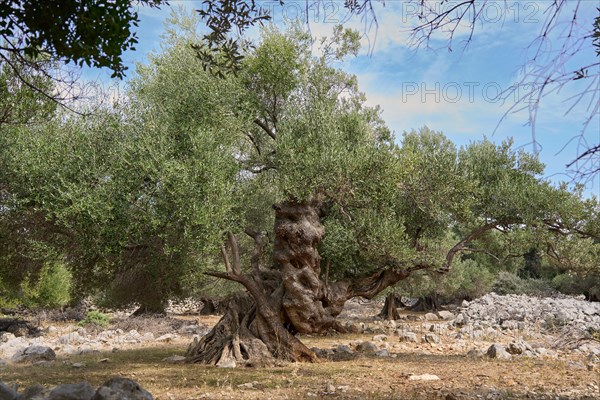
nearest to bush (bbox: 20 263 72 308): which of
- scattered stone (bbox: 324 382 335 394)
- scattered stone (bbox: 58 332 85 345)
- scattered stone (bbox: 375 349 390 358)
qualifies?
scattered stone (bbox: 58 332 85 345)

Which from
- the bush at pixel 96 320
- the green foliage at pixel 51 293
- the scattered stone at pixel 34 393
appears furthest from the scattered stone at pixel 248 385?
the green foliage at pixel 51 293

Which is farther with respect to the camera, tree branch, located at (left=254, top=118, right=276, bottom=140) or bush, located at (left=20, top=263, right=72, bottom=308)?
bush, located at (left=20, top=263, right=72, bottom=308)

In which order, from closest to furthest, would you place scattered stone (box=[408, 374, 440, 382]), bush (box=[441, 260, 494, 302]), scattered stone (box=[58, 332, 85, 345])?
scattered stone (box=[408, 374, 440, 382]) < scattered stone (box=[58, 332, 85, 345]) < bush (box=[441, 260, 494, 302])

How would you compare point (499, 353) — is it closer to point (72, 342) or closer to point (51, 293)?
point (72, 342)

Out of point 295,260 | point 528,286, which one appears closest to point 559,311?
point 295,260

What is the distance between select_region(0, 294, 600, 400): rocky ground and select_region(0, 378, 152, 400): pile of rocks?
0.12 metres

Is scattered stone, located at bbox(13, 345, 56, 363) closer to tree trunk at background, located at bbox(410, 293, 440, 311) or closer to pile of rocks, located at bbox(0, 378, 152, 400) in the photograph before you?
pile of rocks, located at bbox(0, 378, 152, 400)

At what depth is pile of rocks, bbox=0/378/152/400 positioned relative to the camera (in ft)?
18.9

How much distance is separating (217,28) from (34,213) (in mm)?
7614

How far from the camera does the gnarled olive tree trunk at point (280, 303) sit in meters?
13.5

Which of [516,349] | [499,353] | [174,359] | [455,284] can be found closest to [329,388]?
[499,353]

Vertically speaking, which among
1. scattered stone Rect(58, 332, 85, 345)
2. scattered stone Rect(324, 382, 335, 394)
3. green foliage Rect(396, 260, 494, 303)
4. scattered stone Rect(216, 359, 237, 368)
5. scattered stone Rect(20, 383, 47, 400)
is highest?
green foliage Rect(396, 260, 494, 303)

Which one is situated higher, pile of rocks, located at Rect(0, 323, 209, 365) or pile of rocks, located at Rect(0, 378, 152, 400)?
pile of rocks, located at Rect(0, 378, 152, 400)

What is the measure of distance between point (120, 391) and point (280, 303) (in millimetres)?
8420
